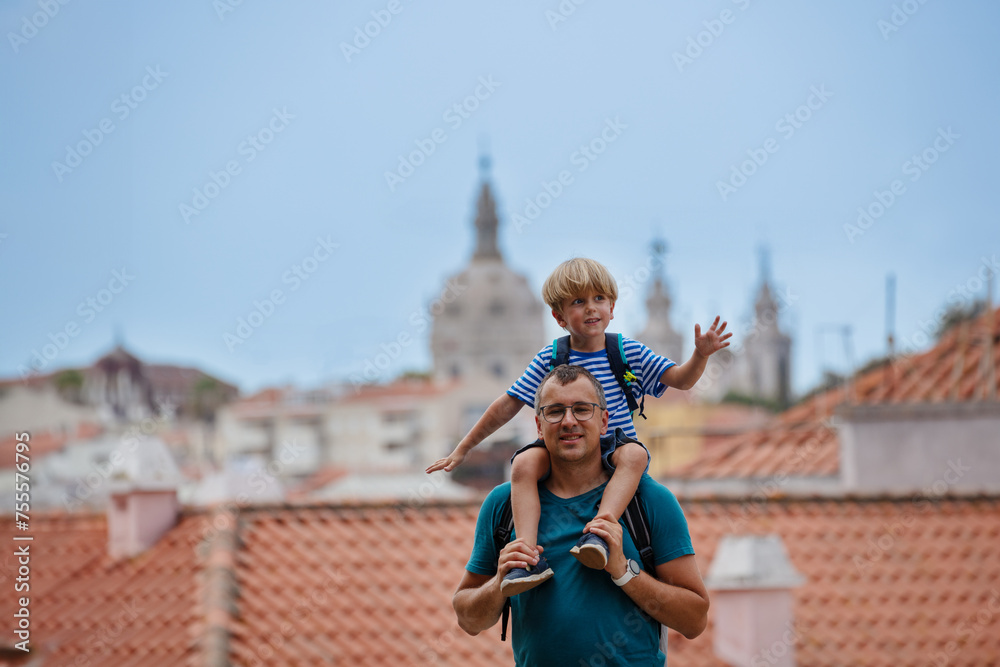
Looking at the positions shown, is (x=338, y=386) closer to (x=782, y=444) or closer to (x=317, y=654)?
(x=782, y=444)

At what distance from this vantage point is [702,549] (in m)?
13.6

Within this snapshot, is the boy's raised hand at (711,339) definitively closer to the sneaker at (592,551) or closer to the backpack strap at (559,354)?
the backpack strap at (559,354)

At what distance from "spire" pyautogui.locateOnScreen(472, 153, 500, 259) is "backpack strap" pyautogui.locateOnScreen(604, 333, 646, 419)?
156m

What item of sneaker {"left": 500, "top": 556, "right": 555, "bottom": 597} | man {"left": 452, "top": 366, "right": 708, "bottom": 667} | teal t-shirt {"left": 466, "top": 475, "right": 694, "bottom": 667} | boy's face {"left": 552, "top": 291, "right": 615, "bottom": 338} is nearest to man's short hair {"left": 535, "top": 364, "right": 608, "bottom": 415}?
man {"left": 452, "top": 366, "right": 708, "bottom": 667}

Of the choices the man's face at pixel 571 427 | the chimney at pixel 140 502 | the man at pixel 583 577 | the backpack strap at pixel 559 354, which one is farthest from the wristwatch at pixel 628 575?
the chimney at pixel 140 502

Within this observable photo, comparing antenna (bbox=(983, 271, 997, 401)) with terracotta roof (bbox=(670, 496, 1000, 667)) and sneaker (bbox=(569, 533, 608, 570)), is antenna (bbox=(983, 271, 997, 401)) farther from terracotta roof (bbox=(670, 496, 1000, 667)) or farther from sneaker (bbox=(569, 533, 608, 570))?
sneaker (bbox=(569, 533, 608, 570))

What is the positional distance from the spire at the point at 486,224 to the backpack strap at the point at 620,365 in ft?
512

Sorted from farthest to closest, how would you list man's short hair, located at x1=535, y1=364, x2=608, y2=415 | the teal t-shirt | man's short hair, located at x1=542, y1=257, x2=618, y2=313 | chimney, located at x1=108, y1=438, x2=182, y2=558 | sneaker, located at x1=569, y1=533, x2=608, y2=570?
chimney, located at x1=108, y1=438, x2=182, y2=558
man's short hair, located at x1=542, y1=257, x2=618, y2=313
man's short hair, located at x1=535, y1=364, x2=608, y2=415
the teal t-shirt
sneaker, located at x1=569, y1=533, x2=608, y2=570

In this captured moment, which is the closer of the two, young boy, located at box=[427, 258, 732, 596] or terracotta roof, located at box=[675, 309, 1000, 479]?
young boy, located at box=[427, 258, 732, 596]

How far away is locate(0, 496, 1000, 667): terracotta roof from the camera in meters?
12.2

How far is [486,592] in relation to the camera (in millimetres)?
4270

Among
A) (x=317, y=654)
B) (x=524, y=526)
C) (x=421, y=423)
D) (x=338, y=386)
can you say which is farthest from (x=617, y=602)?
(x=338, y=386)

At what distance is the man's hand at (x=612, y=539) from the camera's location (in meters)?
4.09

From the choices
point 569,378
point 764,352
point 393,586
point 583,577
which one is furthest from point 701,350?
point 764,352
